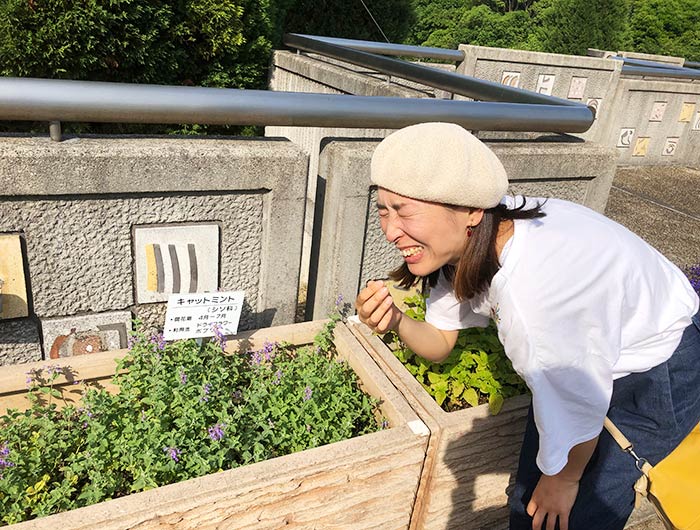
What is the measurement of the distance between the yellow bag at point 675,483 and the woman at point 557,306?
0.10 metres

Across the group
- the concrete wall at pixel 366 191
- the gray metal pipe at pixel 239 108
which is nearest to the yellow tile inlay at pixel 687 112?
the concrete wall at pixel 366 191

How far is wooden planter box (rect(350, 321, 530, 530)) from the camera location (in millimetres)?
1970

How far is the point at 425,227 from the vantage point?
1533 mm

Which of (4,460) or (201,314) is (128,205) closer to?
(201,314)

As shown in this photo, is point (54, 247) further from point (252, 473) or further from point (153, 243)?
point (252, 473)

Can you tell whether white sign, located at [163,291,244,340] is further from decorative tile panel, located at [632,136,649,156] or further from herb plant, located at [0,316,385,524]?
Answer: decorative tile panel, located at [632,136,649,156]

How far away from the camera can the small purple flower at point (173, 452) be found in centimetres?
170

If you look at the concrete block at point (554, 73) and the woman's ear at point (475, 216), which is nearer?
the woman's ear at point (475, 216)

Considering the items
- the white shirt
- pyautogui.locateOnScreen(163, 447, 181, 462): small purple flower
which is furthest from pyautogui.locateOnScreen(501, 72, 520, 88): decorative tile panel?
pyautogui.locateOnScreen(163, 447, 181, 462): small purple flower

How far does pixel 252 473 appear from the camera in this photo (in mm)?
1641

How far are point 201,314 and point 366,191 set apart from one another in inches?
30.4

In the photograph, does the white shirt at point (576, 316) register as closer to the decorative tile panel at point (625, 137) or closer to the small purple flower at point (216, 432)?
the small purple flower at point (216, 432)

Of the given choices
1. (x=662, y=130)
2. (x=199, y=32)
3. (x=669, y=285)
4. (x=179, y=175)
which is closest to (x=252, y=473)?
(x=179, y=175)

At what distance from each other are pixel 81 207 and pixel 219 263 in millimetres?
517
